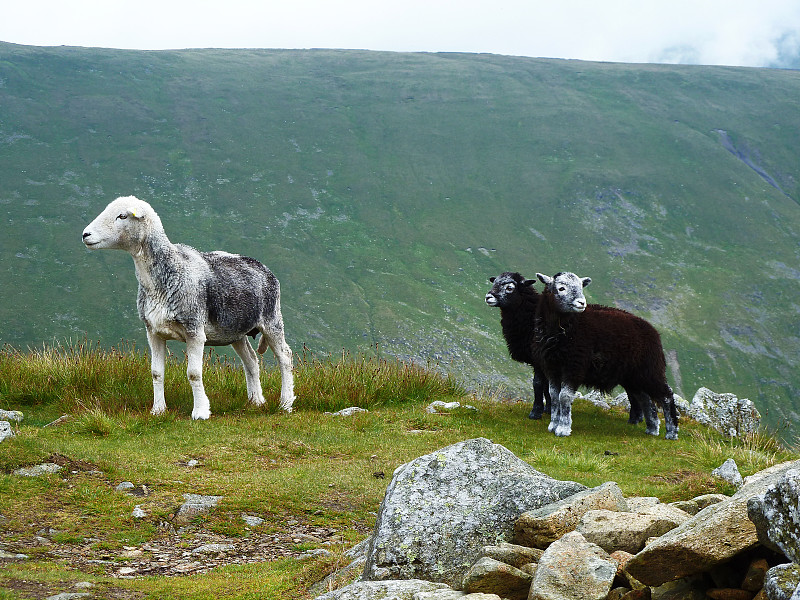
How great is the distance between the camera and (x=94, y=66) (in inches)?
5472

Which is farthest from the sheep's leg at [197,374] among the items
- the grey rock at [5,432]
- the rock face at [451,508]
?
the rock face at [451,508]

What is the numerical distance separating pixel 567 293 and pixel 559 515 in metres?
8.64

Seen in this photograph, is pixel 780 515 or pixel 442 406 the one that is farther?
pixel 442 406

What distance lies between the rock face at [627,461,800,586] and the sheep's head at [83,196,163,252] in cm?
1042

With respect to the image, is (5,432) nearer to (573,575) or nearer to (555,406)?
(555,406)

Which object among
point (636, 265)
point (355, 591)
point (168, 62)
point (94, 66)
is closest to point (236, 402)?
point (355, 591)

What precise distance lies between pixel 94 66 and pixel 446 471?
14708 cm

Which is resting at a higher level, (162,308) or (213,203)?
(162,308)

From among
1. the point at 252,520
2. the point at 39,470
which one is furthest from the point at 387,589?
the point at 39,470

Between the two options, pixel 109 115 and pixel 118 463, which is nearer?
pixel 118 463

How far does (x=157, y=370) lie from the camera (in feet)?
46.0

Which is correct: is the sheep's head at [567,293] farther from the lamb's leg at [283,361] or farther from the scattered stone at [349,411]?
the lamb's leg at [283,361]

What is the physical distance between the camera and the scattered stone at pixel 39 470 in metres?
10.3

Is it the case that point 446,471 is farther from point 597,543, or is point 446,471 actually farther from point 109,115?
point 109,115
